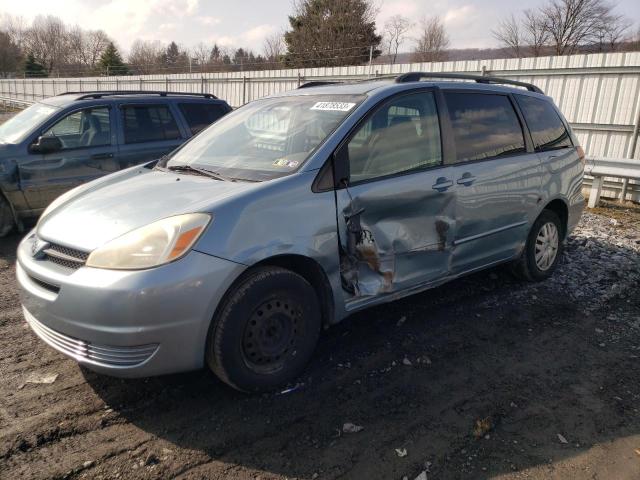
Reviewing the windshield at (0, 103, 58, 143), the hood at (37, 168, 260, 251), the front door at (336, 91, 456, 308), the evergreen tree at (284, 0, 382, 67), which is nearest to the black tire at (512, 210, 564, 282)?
the front door at (336, 91, 456, 308)

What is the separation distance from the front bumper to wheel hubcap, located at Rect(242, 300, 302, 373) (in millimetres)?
291

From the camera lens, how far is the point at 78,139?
634 cm

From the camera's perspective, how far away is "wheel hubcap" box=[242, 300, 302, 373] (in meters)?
2.89

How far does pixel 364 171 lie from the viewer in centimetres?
338

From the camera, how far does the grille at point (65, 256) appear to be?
8.82ft

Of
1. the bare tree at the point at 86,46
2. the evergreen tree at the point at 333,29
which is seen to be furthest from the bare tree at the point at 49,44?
the evergreen tree at the point at 333,29

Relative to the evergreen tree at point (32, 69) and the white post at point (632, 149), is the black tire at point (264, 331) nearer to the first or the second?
the white post at point (632, 149)

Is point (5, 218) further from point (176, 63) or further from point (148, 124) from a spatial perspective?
point (176, 63)

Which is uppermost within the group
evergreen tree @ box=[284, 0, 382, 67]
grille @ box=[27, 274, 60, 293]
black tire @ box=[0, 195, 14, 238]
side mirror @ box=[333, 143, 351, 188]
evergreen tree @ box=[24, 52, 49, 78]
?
evergreen tree @ box=[284, 0, 382, 67]

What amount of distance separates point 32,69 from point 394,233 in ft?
200

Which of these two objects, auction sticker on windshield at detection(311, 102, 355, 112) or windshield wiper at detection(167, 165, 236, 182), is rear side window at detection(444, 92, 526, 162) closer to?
auction sticker on windshield at detection(311, 102, 355, 112)

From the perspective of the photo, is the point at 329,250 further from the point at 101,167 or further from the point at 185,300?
the point at 101,167

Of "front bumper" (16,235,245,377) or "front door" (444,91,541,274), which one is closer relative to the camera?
"front bumper" (16,235,245,377)

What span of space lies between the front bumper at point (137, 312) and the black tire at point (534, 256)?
10.5 ft
